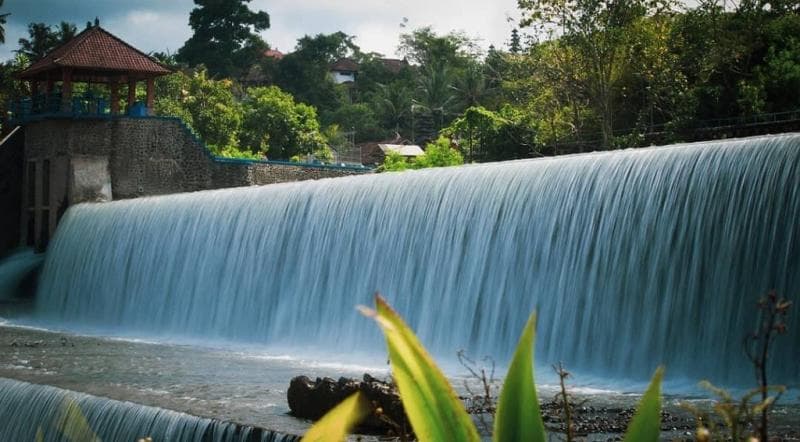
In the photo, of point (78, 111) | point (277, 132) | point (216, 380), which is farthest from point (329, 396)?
point (277, 132)

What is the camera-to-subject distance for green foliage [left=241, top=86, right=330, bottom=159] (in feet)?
174

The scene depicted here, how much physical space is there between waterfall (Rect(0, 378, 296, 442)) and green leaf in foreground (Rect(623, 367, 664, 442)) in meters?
7.19

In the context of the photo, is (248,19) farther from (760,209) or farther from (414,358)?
(414,358)

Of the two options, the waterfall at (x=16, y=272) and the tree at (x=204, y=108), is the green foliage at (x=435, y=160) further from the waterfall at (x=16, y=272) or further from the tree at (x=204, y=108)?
the waterfall at (x=16, y=272)

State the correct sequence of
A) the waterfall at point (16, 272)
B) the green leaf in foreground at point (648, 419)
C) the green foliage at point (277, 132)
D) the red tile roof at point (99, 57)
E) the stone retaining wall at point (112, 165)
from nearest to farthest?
the green leaf in foreground at point (648, 419) → the waterfall at point (16, 272) → the stone retaining wall at point (112, 165) → the red tile roof at point (99, 57) → the green foliage at point (277, 132)

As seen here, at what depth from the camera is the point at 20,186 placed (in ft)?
98.6

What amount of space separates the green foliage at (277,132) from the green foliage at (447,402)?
51.7 meters

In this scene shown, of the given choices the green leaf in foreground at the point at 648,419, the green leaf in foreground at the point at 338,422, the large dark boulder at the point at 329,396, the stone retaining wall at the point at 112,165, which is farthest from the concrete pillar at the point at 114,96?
the green leaf in foreground at the point at 648,419

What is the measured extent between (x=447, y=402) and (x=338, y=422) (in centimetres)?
11

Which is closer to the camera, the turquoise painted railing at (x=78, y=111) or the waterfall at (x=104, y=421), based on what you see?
the waterfall at (x=104, y=421)

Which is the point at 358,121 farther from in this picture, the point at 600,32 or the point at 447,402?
the point at 447,402

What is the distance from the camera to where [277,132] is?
53344mm

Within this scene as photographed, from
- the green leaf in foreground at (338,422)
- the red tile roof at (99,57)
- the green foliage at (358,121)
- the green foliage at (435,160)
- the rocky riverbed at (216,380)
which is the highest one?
the green foliage at (358,121)

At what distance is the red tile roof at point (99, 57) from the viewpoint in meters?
30.1
